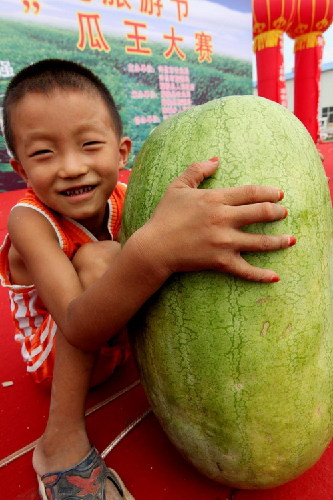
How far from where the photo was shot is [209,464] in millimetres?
1071

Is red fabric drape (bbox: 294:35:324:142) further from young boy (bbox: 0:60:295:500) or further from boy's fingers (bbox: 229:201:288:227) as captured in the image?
boy's fingers (bbox: 229:201:288:227)

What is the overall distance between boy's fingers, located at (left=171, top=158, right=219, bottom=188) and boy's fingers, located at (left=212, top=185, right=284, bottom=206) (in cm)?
7

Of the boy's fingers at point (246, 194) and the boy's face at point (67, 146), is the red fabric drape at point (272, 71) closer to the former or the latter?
the boy's face at point (67, 146)

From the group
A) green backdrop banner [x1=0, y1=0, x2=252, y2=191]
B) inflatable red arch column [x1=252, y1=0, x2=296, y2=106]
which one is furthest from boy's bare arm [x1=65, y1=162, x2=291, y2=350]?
inflatable red arch column [x1=252, y1=0, x2=296, y2=106]

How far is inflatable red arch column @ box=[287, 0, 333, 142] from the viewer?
8789 mm

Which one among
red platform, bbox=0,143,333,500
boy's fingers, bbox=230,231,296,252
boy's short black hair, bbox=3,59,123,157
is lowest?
red platform, bbox=0,143,333,500

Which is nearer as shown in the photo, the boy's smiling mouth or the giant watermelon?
the giant watermelon

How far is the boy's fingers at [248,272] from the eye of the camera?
0.88m

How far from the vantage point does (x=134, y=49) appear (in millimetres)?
7488

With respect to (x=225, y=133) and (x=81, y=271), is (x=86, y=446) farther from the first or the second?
(x=225, y=133)

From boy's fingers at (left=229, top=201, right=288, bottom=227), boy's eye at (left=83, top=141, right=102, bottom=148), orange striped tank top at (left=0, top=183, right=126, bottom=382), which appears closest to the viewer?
boy's fingers at (left=229, top=201, right=288, bottom=227)

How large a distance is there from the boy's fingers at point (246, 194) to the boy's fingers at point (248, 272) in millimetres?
133

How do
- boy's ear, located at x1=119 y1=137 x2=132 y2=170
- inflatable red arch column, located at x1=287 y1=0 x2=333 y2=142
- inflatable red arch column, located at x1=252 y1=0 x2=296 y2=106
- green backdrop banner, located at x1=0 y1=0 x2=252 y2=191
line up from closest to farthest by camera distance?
boy's ear, located at x1=119 y1=137 x2=132 y2=170, green backdrop banner, located at x1=0 y1=0 x2=252 y2=191, inflatable red arch column, located at x1=252 y1=0 x2=296 y2=106, inflatable red arch column, located at x1=287 y1=0 x2=333 y2=142

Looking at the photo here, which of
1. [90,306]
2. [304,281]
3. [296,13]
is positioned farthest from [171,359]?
[296,13]
